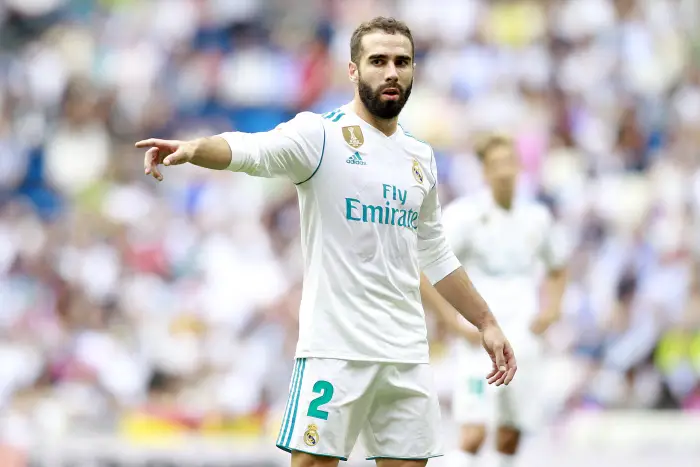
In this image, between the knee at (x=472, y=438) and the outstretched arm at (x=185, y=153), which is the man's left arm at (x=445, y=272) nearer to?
the outstretched arm at (x=185, y=153)

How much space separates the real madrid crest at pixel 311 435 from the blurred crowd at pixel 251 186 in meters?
6.18

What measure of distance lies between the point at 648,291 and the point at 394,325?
9106 mm

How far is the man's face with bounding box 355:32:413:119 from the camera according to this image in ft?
19.6

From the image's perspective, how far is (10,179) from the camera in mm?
16422

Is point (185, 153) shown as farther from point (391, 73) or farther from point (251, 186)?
point (251, 186)

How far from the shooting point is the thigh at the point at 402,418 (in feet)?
19.9

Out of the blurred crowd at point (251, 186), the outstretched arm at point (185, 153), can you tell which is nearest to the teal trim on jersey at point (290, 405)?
the outstretched arm at point (185, 153)

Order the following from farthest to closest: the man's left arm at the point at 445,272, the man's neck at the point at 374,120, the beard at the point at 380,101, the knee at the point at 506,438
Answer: the knee at the point at 506,438 → the man's left arm at the point at 445,272 → the man's neck at the point at 374,120 → the beard at the point at 380,101

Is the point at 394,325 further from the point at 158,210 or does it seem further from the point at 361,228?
the point at 158,210

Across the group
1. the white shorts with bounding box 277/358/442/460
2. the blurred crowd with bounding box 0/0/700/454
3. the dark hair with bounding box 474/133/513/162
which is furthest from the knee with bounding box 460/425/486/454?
the white shorts with bounding box 277/358/442/460

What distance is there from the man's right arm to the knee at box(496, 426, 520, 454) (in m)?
4.23

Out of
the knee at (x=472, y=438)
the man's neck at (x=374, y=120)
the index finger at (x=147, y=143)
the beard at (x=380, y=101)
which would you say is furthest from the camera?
the knee at (x=472, y=438)

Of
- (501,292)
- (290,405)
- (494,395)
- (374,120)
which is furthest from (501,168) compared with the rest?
(290,405)

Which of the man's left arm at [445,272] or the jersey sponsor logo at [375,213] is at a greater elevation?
the jersey sponsor logo at [375,213]
